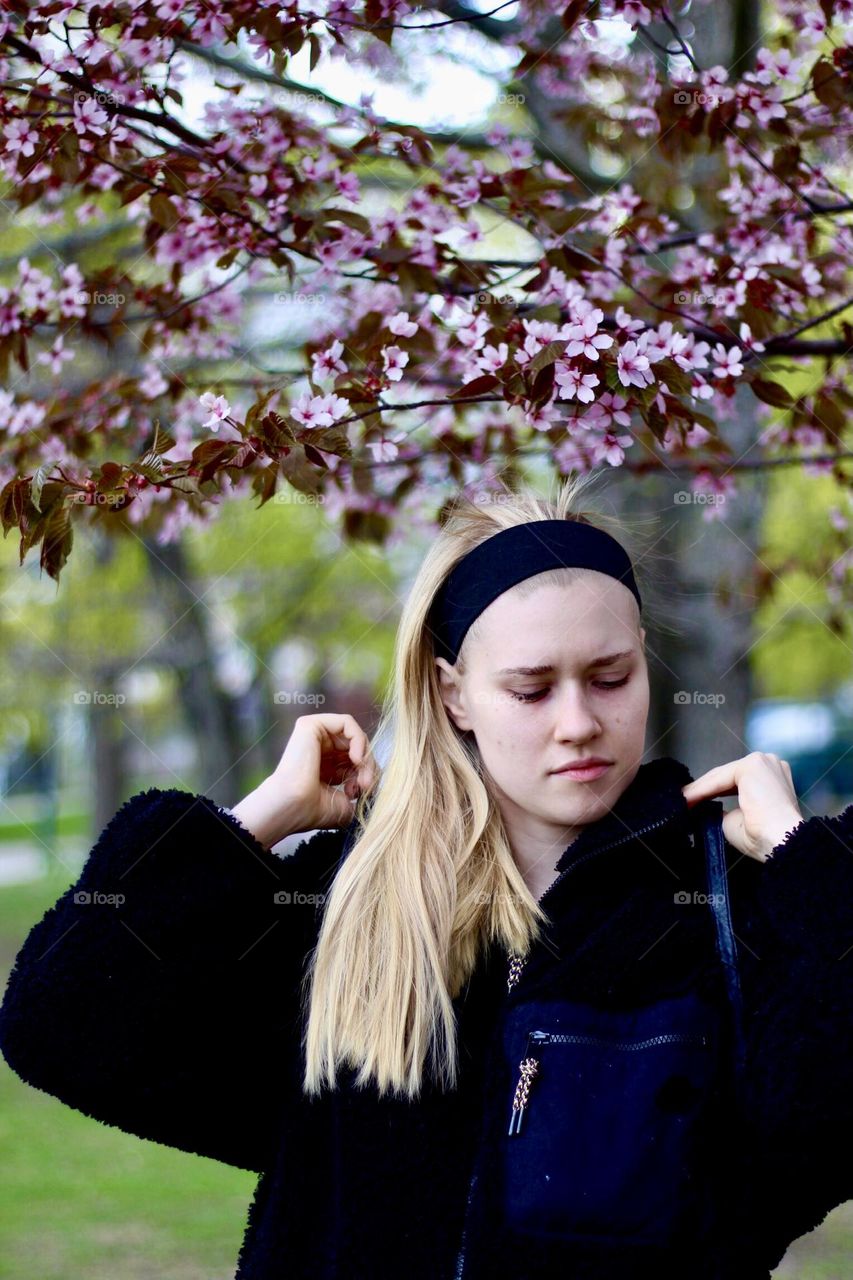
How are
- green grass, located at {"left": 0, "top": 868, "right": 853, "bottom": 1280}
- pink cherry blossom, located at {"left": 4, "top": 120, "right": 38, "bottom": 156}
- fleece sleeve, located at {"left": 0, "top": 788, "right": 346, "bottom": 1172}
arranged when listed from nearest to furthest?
fleece sleeve, located at {"left": 0, "top": 788, "right": 346, "bottom": 1172} < pink cherry blossom, located at {"left": 4, "top": 120, "right": 38, "bottom": 156} < green grass, located at {"left": 0, "top": 868, "right": 853, "bottom": 1280}

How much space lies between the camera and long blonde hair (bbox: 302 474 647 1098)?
200 centimetres

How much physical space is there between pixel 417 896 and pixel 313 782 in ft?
0.89

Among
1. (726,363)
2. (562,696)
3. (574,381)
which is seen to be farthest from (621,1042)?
(726,363)

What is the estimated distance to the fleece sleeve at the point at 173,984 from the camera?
6.71ft

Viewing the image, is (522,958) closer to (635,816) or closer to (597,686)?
(635,816)

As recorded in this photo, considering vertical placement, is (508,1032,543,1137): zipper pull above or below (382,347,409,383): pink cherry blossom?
below

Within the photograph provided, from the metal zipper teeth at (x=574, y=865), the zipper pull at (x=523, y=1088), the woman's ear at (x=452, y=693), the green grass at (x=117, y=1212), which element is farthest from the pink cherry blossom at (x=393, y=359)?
the green grass at (x=117, y=1212)

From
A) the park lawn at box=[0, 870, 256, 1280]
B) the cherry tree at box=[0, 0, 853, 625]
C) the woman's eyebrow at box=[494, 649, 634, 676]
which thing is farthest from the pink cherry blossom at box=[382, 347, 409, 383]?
the park lawn at box=[0, 870, 256, 1280]

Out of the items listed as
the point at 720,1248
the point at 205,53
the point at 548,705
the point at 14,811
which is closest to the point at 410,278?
the point at 548,705

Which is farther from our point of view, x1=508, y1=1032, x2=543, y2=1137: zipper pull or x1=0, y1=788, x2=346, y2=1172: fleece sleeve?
x1=0, y1=788, x2=346, y2=1172: fleece sleeve

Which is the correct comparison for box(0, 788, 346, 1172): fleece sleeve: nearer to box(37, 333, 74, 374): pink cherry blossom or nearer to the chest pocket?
the chest pocket

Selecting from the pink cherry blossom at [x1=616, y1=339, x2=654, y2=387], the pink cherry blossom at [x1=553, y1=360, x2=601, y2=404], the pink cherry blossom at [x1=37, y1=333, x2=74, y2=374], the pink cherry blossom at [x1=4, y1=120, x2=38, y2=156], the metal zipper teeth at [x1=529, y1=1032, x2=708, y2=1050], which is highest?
the pink cherry blossom at [x1=37, y1=333, x2=74, y2=374]

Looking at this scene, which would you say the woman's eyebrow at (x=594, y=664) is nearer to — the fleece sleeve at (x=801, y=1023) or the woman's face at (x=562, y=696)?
the woman's face at (x=562, y=696)

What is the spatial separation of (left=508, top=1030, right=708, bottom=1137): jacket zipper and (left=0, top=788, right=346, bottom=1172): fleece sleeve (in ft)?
1.36
